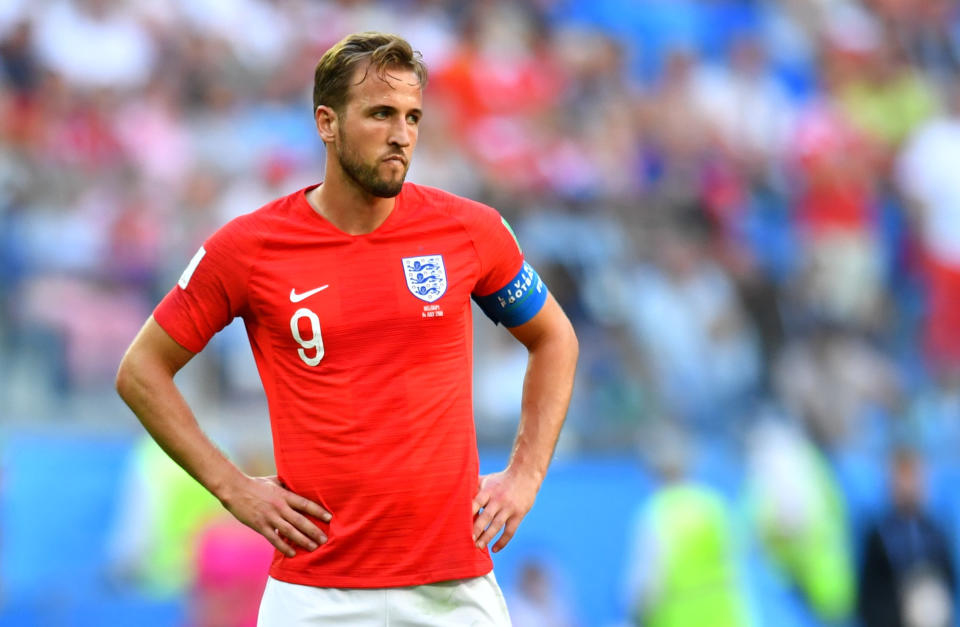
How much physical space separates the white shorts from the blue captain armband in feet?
2.67

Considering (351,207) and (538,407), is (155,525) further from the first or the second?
(351,207)

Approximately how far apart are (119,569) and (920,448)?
552cm

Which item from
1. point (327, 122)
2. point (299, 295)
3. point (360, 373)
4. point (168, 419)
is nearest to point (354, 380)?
point (360, 373)

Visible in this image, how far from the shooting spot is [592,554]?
30.7ft

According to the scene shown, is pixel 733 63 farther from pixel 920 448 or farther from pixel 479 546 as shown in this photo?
pixel 479 546

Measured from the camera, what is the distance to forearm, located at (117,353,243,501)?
415cm

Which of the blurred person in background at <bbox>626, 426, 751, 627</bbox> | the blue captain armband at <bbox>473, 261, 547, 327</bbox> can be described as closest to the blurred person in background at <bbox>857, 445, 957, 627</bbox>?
the blurred person in background at <bbox>626, 426, 751, 627</bbox>

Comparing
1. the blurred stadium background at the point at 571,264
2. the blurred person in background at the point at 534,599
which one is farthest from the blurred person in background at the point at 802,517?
the blurred person in background at the point at 534,599

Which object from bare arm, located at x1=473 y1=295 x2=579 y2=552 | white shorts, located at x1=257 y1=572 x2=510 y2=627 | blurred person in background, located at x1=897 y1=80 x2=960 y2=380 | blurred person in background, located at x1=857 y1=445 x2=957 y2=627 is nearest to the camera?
white shorts, located at x1=257 y1=572 x2=510 y2=627

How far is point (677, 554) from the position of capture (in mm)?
9273

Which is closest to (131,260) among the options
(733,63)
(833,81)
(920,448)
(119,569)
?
(119,569)

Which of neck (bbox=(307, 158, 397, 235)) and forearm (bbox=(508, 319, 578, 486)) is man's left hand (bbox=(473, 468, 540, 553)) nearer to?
forearm (bbox=(508, 319, 578, 486))

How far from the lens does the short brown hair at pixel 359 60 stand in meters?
4.12

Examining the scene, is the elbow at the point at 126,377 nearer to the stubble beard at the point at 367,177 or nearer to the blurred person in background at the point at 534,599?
the stubble beard at the point at 367,177
